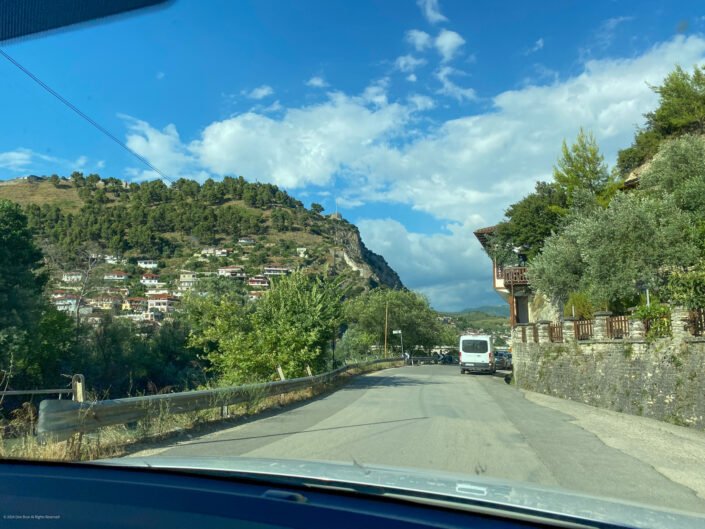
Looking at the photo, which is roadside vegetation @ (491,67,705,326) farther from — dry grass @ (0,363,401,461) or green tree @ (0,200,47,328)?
green tree @ (0,200,47,328)

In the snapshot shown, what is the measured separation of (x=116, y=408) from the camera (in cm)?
968

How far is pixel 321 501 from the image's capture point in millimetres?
2580

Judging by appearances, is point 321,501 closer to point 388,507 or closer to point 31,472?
point 388,507

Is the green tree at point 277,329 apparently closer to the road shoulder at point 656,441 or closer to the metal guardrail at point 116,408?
the metal guardrail at point 116,408

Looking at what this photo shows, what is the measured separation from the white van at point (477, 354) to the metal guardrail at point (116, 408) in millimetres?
28894

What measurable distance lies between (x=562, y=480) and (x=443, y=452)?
7.64ft

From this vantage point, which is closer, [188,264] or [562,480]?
[562,480]

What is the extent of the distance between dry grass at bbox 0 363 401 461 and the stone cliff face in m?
112

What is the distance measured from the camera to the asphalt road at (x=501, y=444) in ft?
24.8

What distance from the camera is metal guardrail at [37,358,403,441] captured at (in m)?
8.14

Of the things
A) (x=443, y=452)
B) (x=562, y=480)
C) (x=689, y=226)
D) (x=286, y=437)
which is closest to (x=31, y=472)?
(x=562, y=480)

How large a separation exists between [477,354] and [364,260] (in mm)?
112716

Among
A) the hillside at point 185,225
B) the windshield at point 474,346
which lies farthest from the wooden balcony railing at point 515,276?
the hillside at point 185,225

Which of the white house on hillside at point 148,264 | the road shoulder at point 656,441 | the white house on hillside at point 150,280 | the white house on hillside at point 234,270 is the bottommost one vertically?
the road shoulder at point 656,441
